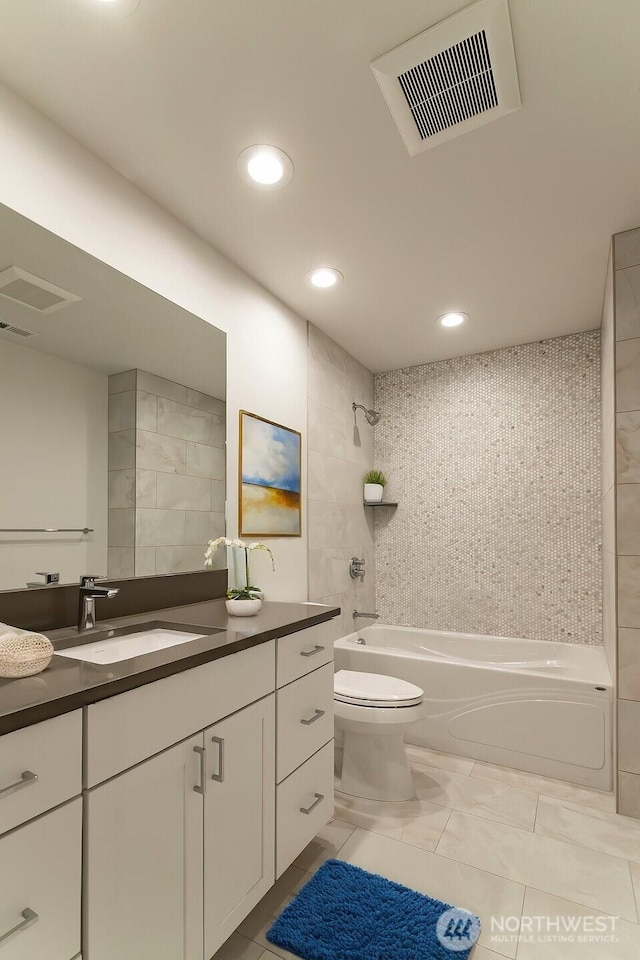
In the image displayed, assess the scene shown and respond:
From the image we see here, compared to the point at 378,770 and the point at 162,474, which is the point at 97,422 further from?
the point at 378,770

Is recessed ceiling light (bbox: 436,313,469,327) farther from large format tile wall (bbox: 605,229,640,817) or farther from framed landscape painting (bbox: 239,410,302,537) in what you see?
framed landscape painting (bbox: 239,410,302,537)

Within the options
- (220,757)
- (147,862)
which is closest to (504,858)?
(220,757)

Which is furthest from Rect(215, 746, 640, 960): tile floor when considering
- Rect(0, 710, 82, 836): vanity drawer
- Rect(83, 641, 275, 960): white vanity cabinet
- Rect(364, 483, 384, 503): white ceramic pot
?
Rect(364, 483, 384, 503): white ceramic pot

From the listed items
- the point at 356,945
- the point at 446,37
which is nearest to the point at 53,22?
the point at 446,37

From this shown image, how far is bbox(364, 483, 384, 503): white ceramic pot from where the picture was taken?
11.9ft

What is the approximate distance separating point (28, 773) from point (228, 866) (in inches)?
28.1

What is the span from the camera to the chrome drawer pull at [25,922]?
32.2 inches

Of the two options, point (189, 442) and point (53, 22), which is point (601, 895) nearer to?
point (189, 442)

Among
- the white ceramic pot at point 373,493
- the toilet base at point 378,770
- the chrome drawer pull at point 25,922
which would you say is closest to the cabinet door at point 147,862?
the chrome drawer pull at point 25,922

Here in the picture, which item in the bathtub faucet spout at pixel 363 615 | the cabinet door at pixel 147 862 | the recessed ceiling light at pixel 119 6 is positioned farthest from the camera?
the bathtub faucet spout at pixel 363 615

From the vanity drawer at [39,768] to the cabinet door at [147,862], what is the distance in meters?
0.08

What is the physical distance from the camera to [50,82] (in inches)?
55.9

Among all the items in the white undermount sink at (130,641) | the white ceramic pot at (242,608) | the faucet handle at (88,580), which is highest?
the faucet handle at (88,580)

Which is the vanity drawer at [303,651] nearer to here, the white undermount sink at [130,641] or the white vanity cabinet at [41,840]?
the white undermount sink at [130,641]
